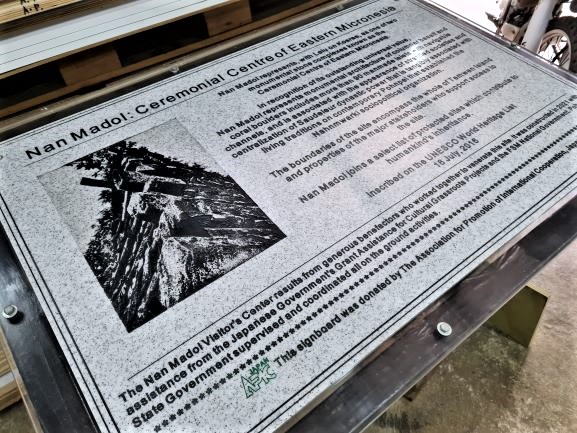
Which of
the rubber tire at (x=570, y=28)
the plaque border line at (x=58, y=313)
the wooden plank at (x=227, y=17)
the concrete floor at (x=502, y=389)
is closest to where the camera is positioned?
the plaque border line at (x=58, y=313)

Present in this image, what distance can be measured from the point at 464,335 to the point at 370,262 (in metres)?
0.17

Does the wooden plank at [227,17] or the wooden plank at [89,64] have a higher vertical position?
the wooden plank at [227,17]

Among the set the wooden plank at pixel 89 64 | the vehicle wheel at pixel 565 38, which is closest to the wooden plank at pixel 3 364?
the wooden plank at pixel 89 64

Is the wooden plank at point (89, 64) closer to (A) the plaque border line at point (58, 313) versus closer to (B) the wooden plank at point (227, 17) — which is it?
(B) the wooden plank at point (227, 17)

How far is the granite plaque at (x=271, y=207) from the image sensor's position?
2.17 ft

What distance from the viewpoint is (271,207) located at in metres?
0.83

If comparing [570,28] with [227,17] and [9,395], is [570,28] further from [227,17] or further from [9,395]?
[9,395]

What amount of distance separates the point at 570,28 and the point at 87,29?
55.2 inches

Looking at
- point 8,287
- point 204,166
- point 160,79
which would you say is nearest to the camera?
point 8,287

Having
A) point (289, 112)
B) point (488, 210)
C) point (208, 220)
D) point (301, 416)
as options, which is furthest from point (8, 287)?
point (488, 210)

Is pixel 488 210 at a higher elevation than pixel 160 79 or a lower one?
lower

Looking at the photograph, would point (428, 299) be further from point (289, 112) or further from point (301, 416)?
point (289, 112)

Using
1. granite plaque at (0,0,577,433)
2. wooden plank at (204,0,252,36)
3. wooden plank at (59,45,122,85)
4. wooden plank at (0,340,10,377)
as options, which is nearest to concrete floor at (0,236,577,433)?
wooden plank at (0,340,10,377)

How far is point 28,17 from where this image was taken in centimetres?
98
